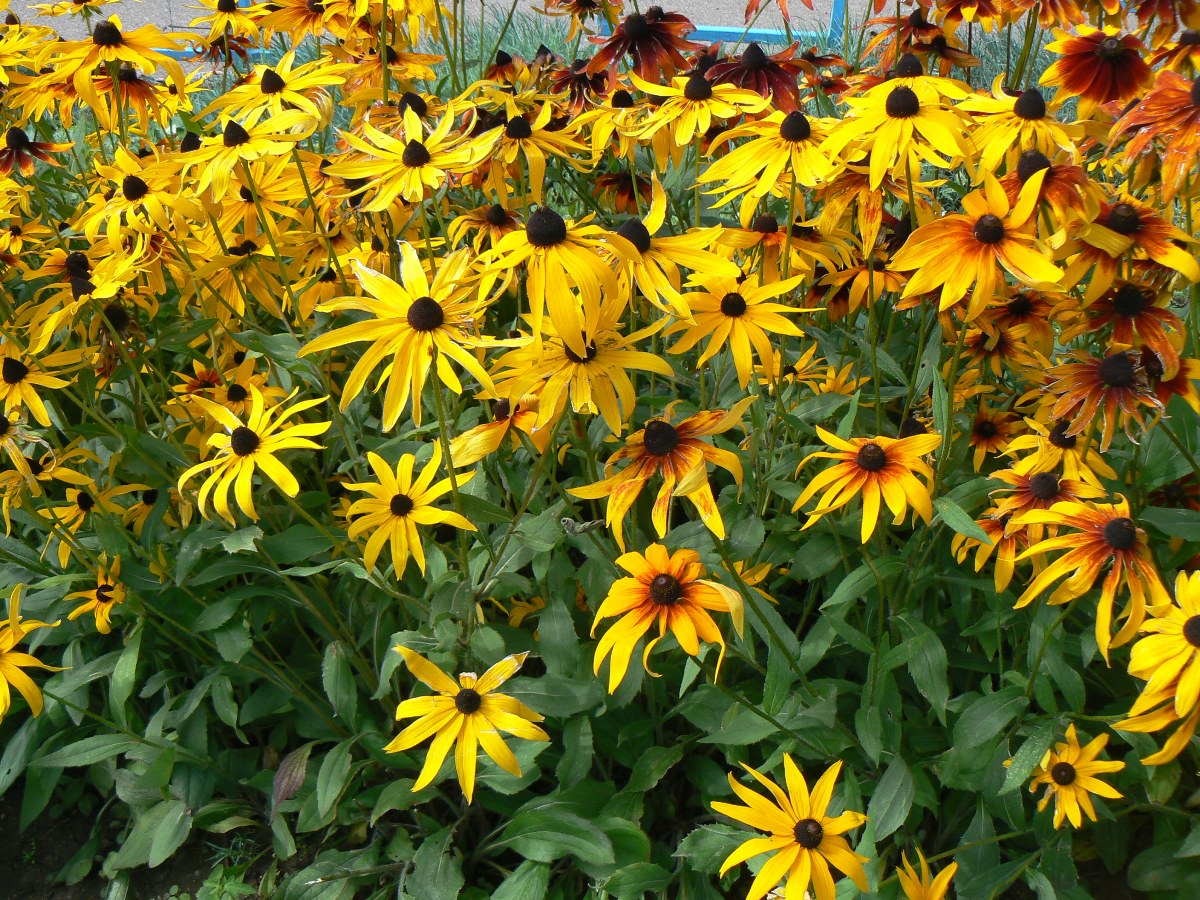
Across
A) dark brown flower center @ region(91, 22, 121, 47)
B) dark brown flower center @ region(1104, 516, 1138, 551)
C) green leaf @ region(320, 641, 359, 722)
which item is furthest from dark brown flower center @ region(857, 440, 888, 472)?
dark brown flower center @ region(91, 22, 121, 47)

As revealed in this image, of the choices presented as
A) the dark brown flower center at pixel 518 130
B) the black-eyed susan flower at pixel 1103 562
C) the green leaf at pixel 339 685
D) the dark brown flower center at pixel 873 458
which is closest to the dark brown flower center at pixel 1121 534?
the black-eyed susan flower at pixel 1103 562

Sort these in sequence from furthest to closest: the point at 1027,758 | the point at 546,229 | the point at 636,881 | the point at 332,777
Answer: the point at 332,777, the point at 636,881, the point at 1027,758, the point at 546,229

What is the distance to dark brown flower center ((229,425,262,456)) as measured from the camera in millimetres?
1644

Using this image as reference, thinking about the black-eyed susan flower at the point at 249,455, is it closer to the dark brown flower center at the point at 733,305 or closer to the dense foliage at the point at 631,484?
the dense foliage at the point at 631,484

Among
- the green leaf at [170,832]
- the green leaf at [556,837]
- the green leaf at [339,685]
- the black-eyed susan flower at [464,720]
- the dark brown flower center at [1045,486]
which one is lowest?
the green leaf at [170,832]

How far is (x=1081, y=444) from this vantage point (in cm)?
164

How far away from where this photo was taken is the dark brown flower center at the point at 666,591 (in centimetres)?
138

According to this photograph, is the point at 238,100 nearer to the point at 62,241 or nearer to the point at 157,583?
the point at 62,241

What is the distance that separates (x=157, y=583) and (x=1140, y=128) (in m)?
1.92

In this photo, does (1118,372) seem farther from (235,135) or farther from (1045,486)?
(235,135)

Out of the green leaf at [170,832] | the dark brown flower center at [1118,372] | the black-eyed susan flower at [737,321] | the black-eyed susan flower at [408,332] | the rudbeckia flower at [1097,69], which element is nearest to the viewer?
the black-eyed susan flower at [408,332]

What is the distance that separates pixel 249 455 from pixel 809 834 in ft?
3.30

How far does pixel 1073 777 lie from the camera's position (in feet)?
5.00

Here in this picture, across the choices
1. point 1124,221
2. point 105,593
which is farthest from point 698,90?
point 105,593
